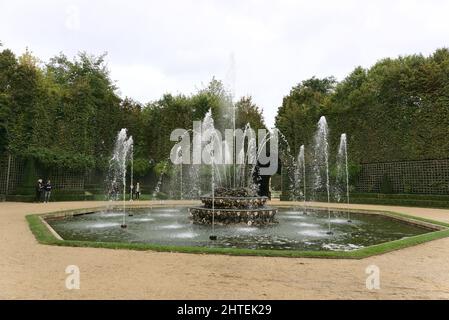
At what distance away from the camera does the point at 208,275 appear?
5793 millimetres

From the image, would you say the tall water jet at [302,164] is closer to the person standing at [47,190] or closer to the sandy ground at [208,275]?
the person standing at [47,190]

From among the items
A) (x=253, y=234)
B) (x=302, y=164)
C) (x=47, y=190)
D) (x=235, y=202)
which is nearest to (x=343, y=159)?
(x=302, y=164)

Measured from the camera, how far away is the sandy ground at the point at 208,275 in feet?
15.7

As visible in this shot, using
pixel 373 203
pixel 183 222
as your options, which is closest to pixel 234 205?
pixel 183 222

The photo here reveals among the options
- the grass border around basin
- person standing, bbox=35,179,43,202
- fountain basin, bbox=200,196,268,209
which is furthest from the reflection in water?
person standing, bbox=35,179,43,202

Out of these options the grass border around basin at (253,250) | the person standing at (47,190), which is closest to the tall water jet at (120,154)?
the person standing at (47,190)

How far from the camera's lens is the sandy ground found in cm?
480

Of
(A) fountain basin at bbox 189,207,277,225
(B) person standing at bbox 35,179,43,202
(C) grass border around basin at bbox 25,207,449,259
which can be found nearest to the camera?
(C) grass border around basin at bbox 25,207,449,259

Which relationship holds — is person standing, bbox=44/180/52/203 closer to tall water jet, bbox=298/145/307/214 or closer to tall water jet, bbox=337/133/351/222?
tall water jet, bbox=298/145/307/214

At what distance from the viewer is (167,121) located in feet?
115

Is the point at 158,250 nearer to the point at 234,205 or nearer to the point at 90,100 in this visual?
the point at 234,205

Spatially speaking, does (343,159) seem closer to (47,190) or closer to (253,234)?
(253,234)

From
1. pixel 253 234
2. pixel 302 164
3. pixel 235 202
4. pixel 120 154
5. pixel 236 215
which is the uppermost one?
pixel 120 154

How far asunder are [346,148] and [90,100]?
82.9ft
